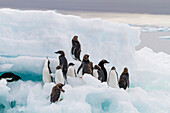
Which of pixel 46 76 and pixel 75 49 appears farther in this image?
pixel 75 49

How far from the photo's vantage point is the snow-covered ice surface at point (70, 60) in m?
5.64

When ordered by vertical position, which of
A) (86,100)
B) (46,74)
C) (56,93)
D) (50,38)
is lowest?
(86,100)

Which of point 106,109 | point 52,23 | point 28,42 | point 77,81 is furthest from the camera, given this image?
point 52,23

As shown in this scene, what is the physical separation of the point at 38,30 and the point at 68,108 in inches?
125

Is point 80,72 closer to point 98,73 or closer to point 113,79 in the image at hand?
point 98,73

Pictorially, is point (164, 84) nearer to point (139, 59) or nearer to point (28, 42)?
point (139, 59)

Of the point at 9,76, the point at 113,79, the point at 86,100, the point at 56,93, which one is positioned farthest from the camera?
the point at 113,79

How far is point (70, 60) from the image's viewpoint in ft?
24.5

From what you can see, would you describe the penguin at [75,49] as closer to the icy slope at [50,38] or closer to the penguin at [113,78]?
the icy slope at [50,38]

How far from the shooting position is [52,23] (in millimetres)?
7879

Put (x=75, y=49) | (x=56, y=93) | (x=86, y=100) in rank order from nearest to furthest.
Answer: (x=56, y=93) → (x=86, y=100) → (x=75, y=49)

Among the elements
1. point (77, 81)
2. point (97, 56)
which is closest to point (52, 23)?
point (97, 56)

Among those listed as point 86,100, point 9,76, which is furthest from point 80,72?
point 9,76

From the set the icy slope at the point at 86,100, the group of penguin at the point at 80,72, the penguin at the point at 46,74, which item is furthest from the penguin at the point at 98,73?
the penguin at the point at 46,74
